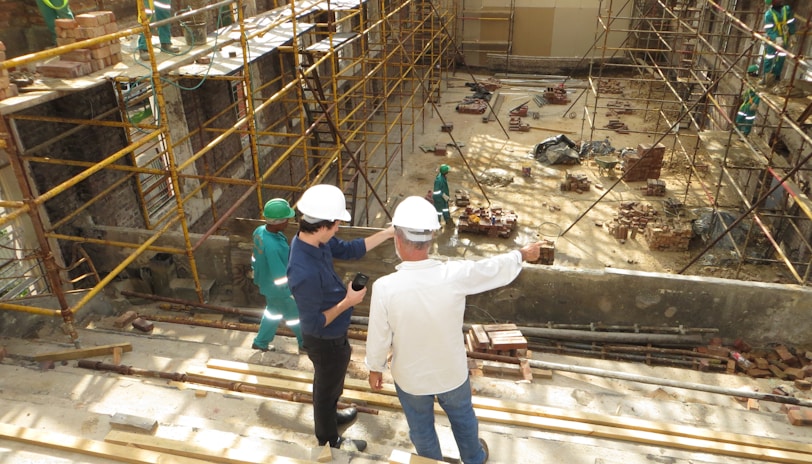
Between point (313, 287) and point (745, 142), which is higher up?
Answer: point (313, 287)

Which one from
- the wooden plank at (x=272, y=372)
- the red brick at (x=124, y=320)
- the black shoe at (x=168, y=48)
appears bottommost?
the red brick at (x=124, y=320)

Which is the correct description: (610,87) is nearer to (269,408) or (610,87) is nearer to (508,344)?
(508,344)

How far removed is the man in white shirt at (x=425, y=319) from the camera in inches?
130

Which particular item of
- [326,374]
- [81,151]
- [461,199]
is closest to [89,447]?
[326,374]

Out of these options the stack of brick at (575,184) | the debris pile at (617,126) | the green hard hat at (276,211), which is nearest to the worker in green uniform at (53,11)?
the green hard hat at (276,211)

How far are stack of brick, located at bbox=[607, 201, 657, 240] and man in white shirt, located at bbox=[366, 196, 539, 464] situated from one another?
819cm

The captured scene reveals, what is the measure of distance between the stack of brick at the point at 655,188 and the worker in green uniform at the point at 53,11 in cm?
1127

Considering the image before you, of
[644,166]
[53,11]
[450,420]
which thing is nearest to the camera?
[450,420]

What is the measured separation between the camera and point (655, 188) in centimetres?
1288

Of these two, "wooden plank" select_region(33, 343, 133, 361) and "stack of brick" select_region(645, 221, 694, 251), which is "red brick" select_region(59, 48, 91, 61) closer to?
"wooden plank" select_region(33, 343, 133, 361)

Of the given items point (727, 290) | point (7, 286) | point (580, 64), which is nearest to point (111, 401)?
point (7, 286)

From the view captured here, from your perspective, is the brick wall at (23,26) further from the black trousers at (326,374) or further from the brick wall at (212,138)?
the black trousers at (326,374)

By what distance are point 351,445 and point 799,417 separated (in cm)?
382

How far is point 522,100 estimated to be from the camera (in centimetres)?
1995
